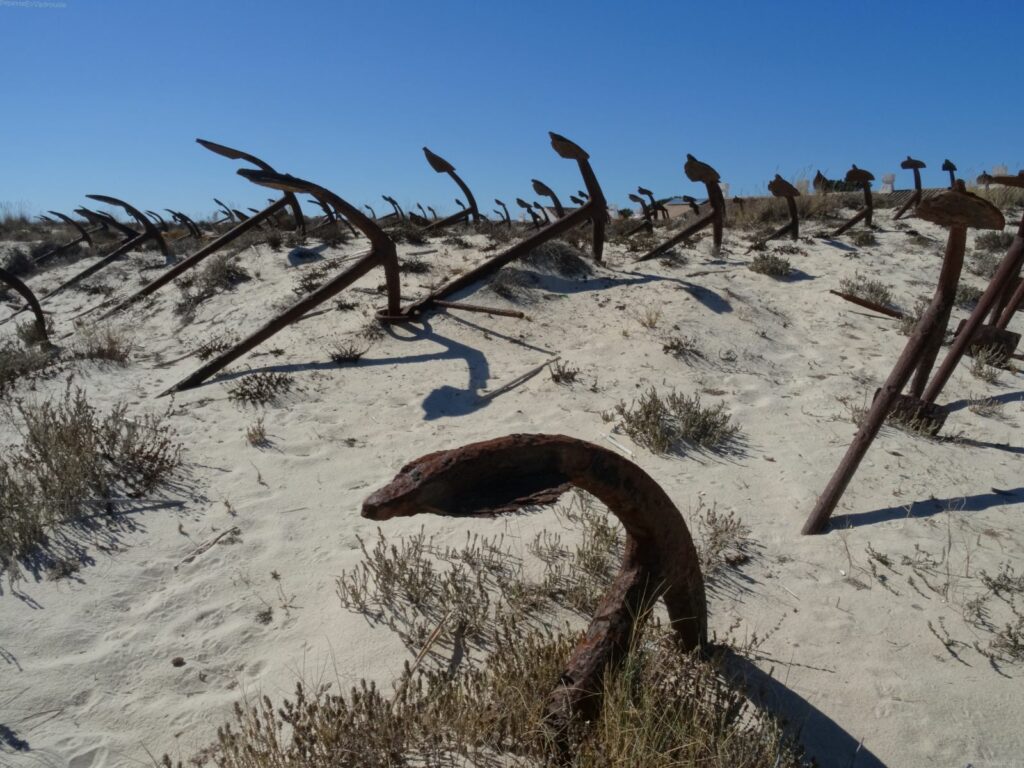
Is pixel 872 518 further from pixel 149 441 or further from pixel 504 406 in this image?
pixel 149 441

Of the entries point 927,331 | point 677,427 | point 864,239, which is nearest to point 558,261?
point 677,427

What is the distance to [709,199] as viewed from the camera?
8320mm

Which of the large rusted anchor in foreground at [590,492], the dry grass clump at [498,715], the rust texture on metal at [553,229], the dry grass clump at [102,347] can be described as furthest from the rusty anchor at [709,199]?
the dry grass clump at [102,347]

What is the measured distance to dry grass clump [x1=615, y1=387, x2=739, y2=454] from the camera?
4066mm

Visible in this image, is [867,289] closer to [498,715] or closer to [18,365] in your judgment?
[498,715]

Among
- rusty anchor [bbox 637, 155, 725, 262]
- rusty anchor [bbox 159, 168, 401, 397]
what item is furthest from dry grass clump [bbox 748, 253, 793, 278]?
rusty anchor [bbox 159, 168, 401, 397]

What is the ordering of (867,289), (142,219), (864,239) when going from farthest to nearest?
(142,219) < (864,239) < (867,289)

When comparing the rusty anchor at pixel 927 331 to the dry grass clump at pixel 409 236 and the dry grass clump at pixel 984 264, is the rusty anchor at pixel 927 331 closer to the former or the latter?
the dry grass clump at pixel 984 264

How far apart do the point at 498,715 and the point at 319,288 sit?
457 cm

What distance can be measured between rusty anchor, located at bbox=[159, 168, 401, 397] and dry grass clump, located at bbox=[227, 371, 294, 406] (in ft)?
1.15

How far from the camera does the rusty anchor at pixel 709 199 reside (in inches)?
270

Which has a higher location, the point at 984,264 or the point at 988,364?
the point at 984,264

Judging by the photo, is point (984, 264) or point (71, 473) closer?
point (71, 473)

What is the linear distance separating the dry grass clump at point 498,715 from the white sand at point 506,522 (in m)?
0.21
